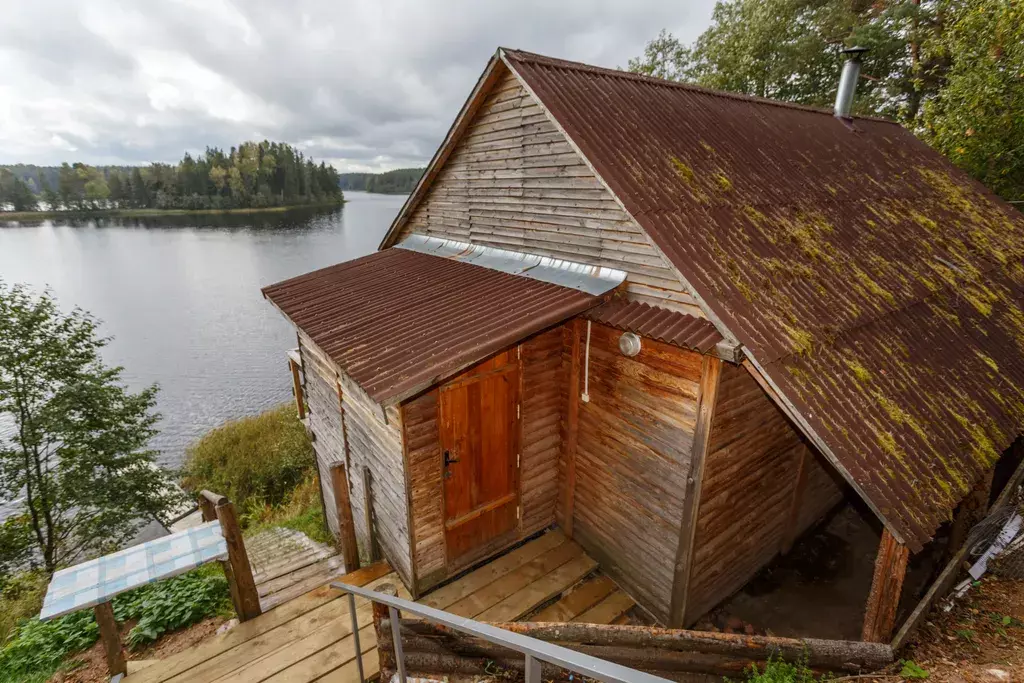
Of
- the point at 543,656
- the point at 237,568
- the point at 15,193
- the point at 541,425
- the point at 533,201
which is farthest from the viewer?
the point at 15,193

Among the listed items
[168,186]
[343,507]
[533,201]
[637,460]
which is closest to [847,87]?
[533,201]

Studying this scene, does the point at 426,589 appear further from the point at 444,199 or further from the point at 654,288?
the point at 444,199

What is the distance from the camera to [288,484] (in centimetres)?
1627

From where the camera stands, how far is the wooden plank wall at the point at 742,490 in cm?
516

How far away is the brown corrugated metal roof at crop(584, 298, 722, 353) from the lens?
4391 millimetres

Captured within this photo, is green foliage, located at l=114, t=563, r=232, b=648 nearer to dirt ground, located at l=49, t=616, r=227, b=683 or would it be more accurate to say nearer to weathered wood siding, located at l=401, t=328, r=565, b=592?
dirt ground, located at l=49, t=616, r=227, b=683

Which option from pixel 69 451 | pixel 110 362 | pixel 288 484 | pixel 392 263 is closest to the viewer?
pixel 392 263

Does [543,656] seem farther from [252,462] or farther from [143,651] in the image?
[252,462]

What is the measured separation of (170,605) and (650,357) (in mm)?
6798

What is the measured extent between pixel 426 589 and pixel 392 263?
5137 millimetres

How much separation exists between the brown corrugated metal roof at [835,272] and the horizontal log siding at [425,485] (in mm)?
3037

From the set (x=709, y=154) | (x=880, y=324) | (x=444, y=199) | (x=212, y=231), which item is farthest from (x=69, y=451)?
(x=212, y=231)

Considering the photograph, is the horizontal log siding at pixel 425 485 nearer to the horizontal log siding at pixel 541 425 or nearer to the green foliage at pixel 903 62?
the horizontal log siding at pixel 541 425

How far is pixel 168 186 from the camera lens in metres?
76.1
